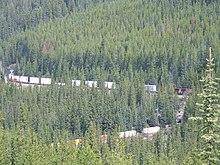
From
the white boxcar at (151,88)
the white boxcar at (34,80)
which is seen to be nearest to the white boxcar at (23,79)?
the white boxcar at (34,80)

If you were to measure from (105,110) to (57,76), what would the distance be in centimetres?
4652

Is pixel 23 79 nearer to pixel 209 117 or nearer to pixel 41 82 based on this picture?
pixel 41 82

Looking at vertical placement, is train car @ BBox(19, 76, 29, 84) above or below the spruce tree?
below

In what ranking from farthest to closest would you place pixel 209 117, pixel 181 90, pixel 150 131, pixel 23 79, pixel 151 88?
pixel 23 79 < pixel 151 88 < pixel 181 90 < pixel 150 131 < pixel 209 117

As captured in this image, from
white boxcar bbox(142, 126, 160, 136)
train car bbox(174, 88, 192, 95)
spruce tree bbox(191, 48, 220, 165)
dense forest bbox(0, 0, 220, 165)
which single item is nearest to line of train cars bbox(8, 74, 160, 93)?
dense forest bbox(0, 0, 220, 165)

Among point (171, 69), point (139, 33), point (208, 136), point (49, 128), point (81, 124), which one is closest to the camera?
point (208, 136)

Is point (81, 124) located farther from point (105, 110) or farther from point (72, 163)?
point (72, 163)

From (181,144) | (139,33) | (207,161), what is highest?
(139,33)

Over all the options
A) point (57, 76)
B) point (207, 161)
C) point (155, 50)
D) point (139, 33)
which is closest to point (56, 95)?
point (57, 76)

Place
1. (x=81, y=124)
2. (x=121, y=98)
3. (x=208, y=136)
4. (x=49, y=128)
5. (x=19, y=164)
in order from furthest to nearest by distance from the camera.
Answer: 1. (x=121, y=98)
2. (x=81, y=124)
3. (x=49, y=128)
4. (x=19, y=164)
5. (x=208, y=136)

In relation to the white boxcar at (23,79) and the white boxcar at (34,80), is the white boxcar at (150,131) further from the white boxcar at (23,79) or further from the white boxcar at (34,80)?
the white boxcar at (23,79)

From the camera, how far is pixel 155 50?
172000mm

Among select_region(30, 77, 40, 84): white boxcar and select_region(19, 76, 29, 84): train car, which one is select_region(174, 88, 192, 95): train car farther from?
select_region(19, 76, 29, 84): train car

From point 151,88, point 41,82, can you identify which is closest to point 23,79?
point 41,82
